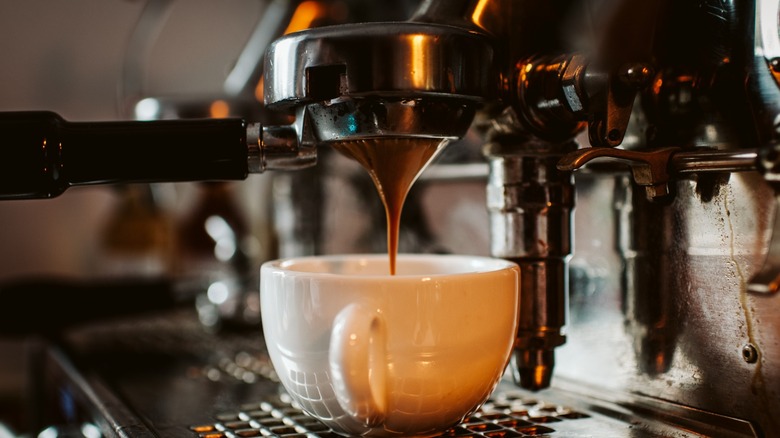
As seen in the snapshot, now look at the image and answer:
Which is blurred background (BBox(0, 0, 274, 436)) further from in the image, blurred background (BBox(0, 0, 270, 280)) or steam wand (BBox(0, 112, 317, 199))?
steam wand (BBox(0, 112, 317, 199))

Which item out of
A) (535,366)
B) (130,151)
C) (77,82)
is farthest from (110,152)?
(77,82)

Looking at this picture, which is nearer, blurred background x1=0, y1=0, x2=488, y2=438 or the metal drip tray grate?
the metal drip tray grate

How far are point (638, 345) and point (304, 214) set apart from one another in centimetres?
36

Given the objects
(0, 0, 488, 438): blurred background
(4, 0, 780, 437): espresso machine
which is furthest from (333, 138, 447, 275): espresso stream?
(0, 0, 488, 438): blurred background

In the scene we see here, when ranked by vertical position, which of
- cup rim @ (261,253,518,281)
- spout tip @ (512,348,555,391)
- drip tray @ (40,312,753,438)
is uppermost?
cup rim @ (261,253,518,281)

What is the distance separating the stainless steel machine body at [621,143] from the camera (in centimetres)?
33

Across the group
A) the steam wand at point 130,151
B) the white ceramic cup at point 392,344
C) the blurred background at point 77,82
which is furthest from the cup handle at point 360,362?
the blurred background at point 77,82

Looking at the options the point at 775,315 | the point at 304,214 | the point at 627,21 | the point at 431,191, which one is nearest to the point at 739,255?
the point at 775,315

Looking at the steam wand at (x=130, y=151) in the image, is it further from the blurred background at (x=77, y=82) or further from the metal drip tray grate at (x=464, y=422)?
the blurred background at (x=77, y=82)

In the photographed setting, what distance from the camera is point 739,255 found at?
1.20 feet

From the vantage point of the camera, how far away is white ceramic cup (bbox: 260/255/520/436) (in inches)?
12.4

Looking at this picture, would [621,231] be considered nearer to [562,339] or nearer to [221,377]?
[562,339]

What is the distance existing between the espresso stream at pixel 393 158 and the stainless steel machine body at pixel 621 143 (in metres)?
0.01

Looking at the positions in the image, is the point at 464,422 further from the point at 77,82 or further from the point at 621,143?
the point at 77,82
